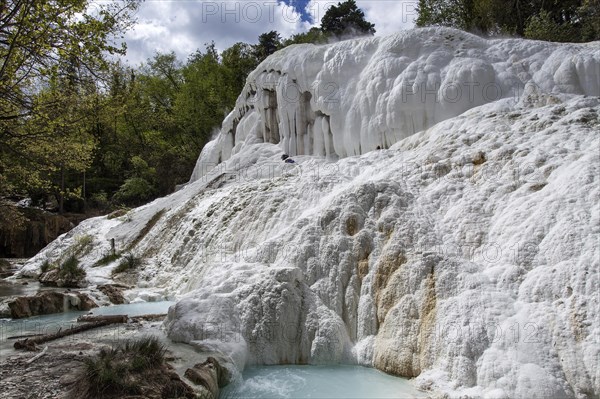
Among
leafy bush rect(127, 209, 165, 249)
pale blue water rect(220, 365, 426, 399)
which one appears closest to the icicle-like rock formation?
leafy bush rect(127, 209, 165, 249)

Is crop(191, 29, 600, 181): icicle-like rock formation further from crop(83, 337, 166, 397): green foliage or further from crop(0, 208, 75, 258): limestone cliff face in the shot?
crop(0, 208, 75, 258): limestone cliff face

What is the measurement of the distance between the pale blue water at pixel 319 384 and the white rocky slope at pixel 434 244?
0.59 feet

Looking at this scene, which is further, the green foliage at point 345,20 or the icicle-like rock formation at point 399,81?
the green foliage at point 345,20

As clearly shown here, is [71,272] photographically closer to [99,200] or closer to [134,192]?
[134,192]

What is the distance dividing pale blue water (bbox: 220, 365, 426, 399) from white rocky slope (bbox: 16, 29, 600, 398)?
18 centimetres

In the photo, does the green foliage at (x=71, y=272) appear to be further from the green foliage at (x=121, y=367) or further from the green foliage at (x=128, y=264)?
the green foliage at (x=121, y=367)

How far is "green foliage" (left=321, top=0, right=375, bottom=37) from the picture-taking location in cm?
2898

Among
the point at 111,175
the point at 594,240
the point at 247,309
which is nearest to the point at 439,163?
the point at 594,240

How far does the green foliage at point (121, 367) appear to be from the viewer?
377cm

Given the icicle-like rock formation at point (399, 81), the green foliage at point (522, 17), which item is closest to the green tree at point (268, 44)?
the green foliage at point (522, 17)

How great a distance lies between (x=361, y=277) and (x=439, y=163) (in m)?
2.54

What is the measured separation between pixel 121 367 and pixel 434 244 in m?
3.87

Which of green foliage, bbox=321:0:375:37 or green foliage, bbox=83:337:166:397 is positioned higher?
green foliage, bbox=321:0:375:37

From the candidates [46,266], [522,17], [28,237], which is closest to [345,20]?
[522,17]
